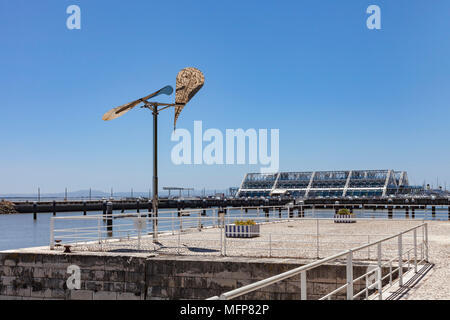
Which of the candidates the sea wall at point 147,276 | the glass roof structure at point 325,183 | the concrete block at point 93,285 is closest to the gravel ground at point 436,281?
the sea wall at point 147,276

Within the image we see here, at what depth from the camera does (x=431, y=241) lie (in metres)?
Answer: 18.9

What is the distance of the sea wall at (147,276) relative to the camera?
12516 mm

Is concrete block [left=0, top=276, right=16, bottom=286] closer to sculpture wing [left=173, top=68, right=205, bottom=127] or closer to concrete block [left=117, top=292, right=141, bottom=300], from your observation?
concrete block [left=117, top=292, right=141, bottom=300]

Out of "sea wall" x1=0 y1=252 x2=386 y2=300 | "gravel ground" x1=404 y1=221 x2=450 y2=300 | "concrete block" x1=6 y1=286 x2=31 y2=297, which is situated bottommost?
"concrete block" x1=6 y1=286 x2=31 y2=297

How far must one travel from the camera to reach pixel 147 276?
14.4m

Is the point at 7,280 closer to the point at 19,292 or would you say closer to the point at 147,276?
the point at 19,292

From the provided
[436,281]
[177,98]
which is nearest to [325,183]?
[177,98]

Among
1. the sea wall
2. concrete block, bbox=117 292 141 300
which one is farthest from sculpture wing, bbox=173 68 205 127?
concrete block, bbox=117 292 141 300

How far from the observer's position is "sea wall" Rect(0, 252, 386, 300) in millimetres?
12516
